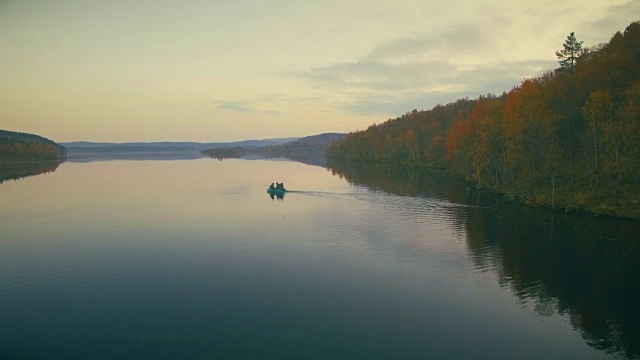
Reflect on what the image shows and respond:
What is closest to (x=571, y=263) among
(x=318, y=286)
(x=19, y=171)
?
(x=318, y=286)

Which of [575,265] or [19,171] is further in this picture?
[19,171]

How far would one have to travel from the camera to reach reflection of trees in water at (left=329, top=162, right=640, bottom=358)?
77.5 feet

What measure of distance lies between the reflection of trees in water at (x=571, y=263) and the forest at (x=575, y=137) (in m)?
4.50

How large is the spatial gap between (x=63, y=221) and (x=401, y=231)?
3984cm

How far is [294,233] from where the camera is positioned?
46250 millimetres

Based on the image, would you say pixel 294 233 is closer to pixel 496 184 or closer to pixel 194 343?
pixel 194 343

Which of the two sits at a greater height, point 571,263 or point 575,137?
point 575,137

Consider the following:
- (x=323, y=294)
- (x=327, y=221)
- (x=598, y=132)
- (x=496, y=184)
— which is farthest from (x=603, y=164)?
(x=323, y=294)

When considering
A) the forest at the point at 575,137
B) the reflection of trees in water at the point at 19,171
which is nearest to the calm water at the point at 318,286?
the forest at the point at 575,137

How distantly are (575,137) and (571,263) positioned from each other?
33.0m

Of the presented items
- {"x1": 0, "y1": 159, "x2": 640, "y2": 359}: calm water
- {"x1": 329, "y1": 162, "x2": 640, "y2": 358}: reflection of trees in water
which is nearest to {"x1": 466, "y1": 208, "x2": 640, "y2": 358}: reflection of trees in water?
{"x1": 329, "y1": 162, "x2": 640, "y2": 358}: reflection of trees in water

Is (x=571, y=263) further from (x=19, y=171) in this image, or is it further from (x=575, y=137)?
(x=19, y=171)

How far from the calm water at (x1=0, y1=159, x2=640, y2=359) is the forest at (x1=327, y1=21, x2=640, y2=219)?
578 cm

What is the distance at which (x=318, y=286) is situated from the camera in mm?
29281
